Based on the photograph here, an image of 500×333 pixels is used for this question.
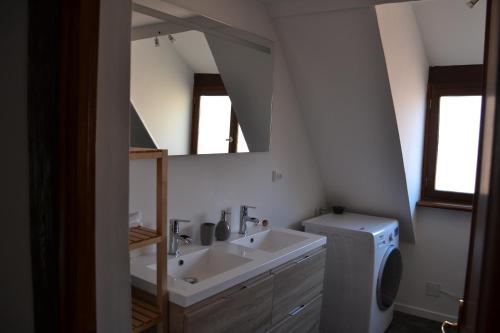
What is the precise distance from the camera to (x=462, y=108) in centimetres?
348

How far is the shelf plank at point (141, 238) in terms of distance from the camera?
1.50 m

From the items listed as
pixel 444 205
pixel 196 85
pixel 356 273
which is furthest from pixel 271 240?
pixel 444 205

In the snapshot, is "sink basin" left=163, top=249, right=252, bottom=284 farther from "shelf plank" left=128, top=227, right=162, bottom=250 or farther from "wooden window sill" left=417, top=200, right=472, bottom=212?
"wooden window sill" left=417, top=200, right=472, bottom=212

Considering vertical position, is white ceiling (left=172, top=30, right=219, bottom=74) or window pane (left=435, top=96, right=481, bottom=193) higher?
white ceiling (left=172, top=30, right=219, bottom=74)

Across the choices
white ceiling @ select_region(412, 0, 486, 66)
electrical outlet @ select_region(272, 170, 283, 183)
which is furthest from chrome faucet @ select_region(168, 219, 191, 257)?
white ceiling @ select_region(412, 0, 486, 66)

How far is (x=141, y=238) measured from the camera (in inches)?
61.5

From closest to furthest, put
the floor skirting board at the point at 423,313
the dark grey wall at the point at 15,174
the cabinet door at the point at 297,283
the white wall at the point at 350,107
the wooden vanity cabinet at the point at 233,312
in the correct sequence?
1. the dark grey wall at the point at 15,174
2. the wooden vanity cabinet at the point at 233,312
3. the cabinet door at the point at 297,283
4. the white wall at the point at 350,107
5. the floor skirting board at the point at 423,313

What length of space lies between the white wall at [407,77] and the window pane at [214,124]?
112cm

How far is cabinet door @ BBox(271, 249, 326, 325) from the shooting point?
2.11 metres

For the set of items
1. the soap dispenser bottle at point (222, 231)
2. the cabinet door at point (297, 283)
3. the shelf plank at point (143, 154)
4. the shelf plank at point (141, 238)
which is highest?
the shelf plank at point (143, 154)

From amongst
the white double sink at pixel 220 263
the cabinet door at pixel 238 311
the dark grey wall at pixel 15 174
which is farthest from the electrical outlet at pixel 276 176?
the dark grey wall at pixel 15 174

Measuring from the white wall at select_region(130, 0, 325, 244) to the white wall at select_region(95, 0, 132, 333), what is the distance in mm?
1158

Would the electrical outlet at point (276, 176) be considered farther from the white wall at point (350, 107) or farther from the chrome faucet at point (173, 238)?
the chrome faucet at point (173, 238)

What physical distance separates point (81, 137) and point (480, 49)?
11.2 feet
